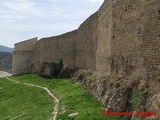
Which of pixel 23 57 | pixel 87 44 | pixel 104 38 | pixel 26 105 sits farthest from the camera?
pixel 23 57

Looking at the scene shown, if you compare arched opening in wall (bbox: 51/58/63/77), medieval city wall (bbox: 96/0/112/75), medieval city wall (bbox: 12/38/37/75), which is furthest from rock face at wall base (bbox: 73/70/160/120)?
medieval city wall (bbox: 12/38/37/75)

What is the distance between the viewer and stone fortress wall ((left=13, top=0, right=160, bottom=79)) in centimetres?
1473

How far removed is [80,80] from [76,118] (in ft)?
36.9

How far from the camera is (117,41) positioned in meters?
20.1

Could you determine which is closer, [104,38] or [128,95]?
[128,95]

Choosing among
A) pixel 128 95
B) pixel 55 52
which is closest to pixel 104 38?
pixel 128 95

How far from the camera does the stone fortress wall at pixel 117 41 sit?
14.7 metres

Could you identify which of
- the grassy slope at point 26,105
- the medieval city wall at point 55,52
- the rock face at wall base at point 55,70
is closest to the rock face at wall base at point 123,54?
the rock face at wall base at point 55,70

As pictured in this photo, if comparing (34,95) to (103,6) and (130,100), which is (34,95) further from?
(130,100)

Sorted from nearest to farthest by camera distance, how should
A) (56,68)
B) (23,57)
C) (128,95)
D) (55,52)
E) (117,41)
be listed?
1. (128,95)
2. (117,41)
3. (56,68)
4. (55,52)
5. (23,57)

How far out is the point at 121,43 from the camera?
1922 cm

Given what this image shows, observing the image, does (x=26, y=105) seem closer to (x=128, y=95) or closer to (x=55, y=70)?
(x=128, y=95)

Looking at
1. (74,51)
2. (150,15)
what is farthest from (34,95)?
(150,15)

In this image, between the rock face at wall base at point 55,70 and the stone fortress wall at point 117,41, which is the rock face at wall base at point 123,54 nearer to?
the stone fortress wall at point 117,41
